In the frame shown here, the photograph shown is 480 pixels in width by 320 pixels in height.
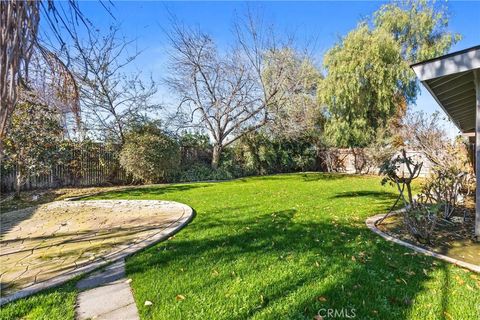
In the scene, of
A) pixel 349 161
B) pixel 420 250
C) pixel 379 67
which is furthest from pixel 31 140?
pixel 379 67

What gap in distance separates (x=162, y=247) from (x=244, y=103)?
14120mm

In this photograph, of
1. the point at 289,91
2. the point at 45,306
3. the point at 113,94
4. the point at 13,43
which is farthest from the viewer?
the point at 289,91

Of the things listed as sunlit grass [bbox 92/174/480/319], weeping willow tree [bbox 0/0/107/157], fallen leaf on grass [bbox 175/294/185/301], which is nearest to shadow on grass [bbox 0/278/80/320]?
sunlit grass [bbox 92/174/480/319]

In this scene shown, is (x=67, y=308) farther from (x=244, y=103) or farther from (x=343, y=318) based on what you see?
(x=244, y=103)

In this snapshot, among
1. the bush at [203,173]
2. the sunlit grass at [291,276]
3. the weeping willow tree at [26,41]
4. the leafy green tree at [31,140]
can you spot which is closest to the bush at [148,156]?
the bush at [203,173]

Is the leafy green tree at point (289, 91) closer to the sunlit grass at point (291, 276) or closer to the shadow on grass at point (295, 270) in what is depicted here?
the sunlit grass at point (291, 276)

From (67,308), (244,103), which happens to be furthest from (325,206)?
(244,103)

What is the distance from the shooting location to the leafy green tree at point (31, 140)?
8281 mm

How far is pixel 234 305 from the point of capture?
2.74 metres

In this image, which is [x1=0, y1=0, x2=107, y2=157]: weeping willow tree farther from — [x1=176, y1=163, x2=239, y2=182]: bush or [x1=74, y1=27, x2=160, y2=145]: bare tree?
[x1=176, y1=163, x2=239, y2=182]: bush

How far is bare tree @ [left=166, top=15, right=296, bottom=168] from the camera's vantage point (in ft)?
56.4

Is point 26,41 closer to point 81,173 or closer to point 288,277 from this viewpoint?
point 288,277

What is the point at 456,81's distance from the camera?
5.67 meters

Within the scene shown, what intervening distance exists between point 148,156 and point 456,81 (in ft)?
38.2
